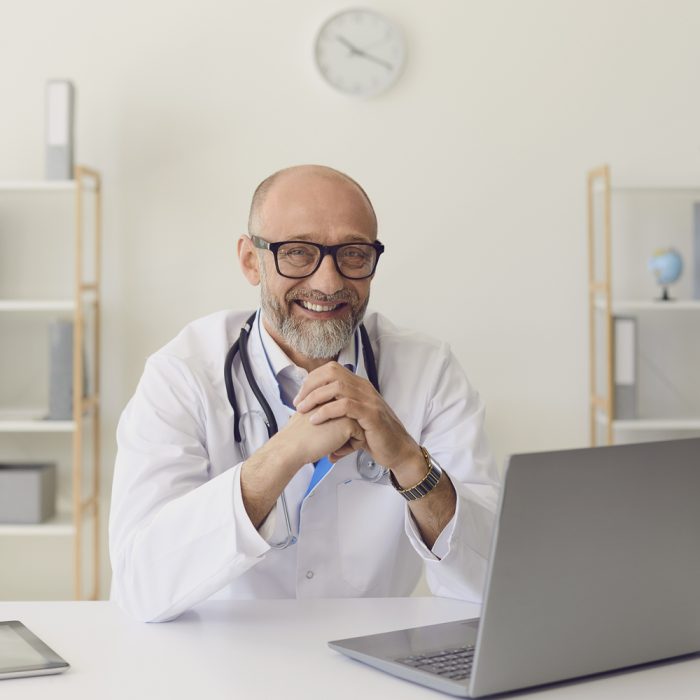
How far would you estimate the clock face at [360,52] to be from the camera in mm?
3391

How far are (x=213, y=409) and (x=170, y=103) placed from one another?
1.96 metres

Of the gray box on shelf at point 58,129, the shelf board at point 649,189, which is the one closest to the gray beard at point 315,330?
the gray box on shelf at point 58,129

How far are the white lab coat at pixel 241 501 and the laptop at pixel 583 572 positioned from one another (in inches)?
13.1

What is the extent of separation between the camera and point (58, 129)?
3.18 metres

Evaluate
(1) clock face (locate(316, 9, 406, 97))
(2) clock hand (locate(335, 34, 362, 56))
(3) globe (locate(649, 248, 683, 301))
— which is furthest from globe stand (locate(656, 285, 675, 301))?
(2) clock hand (locate(335, 34, 362, 56))

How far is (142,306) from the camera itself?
344cm

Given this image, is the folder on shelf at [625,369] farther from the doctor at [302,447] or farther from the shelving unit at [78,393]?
the shelving unit at [78,393]

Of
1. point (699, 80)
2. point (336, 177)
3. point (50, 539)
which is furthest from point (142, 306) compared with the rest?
point (699, 80)

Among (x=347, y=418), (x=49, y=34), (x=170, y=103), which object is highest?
(x=49, y=34)

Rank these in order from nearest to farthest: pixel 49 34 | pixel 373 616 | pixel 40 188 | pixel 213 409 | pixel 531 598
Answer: pixel 531 598, pixel 373 616, pixel 213 409, pixel 40 188, pixel 49 34

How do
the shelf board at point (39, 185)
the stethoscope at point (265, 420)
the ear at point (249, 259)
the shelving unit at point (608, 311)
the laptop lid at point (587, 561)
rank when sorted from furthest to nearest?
the shelving unit at point (608, 311) < the shelf board at point (39, 185) < the ear at point (249, 259) < the stethoscope at point (265, 420) < the laptop lid at point (587, 561)

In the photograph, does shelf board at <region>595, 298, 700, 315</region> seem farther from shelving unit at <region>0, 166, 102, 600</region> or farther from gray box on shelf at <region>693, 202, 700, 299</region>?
shelving unit at <region>0, 166, 102, 600</region>

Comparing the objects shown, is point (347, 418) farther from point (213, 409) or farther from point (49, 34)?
point (49, 34)

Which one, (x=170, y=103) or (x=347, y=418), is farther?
(x=170, y=103)
